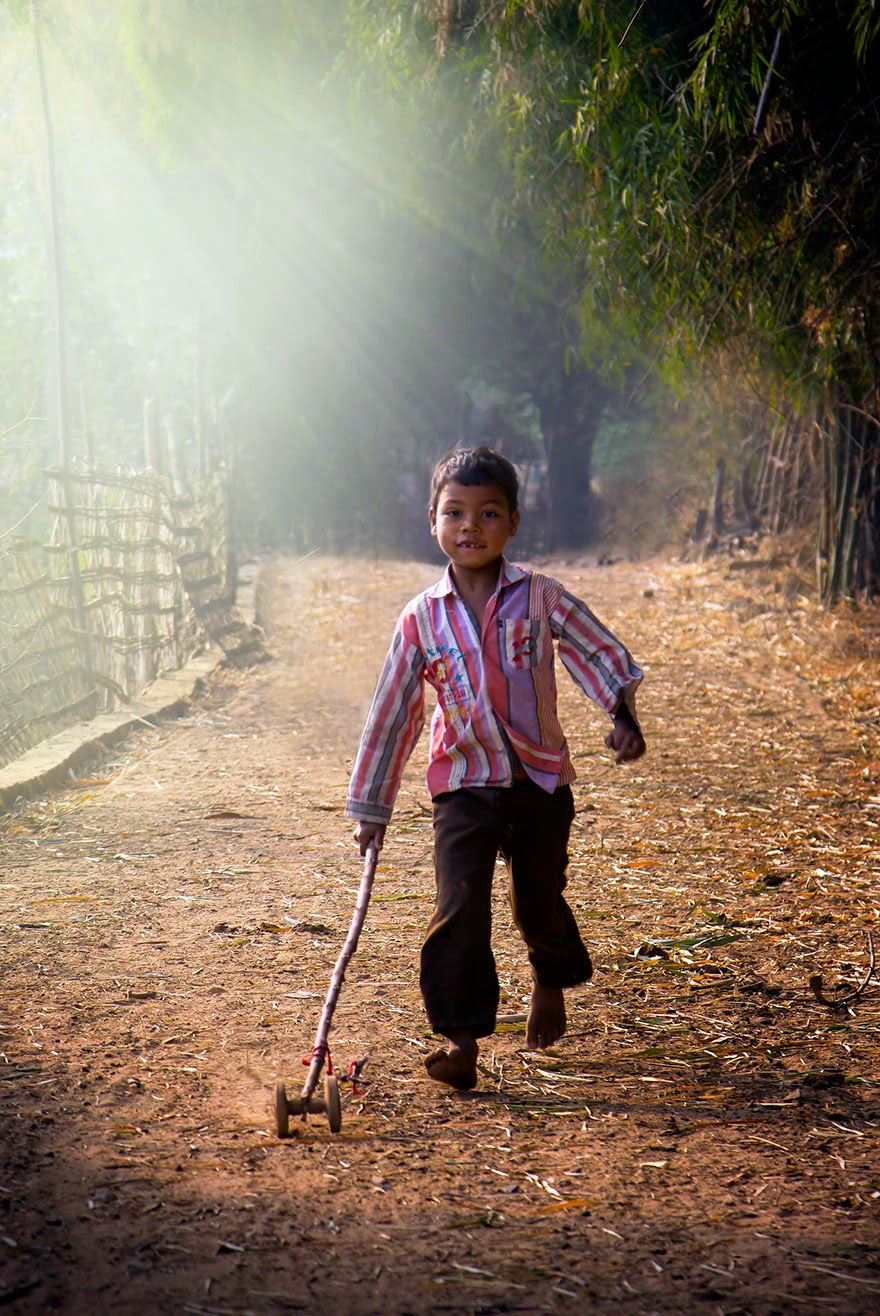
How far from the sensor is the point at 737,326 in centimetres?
767

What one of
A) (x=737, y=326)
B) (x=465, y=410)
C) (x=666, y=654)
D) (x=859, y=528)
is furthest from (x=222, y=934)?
(x=465, y=410)

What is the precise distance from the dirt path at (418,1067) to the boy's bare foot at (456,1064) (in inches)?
2.3

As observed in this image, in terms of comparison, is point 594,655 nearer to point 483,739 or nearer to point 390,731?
point 483,739

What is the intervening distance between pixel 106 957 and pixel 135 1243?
167cm

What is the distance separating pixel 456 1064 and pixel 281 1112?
→ 16.8 inches

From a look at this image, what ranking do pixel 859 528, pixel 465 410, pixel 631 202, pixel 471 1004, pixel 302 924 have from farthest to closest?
pixel 465 410, pixel 859 528, pixel 631 202, pixel 302 924, pixel 471 1004

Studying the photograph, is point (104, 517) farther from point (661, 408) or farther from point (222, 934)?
point (661, 408)

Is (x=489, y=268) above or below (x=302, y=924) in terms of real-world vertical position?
above

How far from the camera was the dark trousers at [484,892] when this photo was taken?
2719 millimetres

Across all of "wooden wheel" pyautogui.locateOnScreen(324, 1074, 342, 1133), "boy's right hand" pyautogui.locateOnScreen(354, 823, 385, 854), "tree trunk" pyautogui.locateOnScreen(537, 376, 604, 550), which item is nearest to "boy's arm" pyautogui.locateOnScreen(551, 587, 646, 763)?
"boy's right hand" pyautogui.locateOnScreen(354, 823, 385, 854)

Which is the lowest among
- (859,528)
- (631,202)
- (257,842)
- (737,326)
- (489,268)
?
(257,842)

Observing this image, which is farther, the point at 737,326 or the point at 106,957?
the point at 737,326

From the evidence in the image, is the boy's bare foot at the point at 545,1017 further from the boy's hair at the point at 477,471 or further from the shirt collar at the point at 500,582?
the boy's hair at the point at 477,471

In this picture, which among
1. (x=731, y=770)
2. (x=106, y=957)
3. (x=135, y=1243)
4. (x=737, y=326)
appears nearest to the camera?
(x=135, y=1243)
